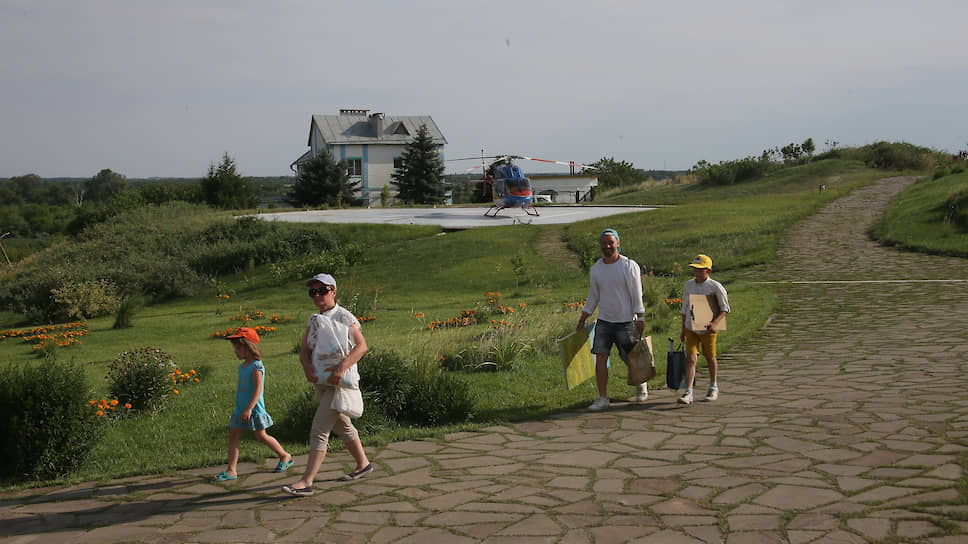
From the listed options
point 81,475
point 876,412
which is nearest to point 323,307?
point 81,475

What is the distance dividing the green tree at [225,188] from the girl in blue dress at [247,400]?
4734cm

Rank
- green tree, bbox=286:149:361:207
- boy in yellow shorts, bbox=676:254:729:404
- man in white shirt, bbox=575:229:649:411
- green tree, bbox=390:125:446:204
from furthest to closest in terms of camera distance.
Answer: green tree, bbox=390:125:446:204 < green tree, bbox=286:149:361:207 < boy in yellow shorts, bbox=676:254:729:404 < man in white shirt, bbox=575:229:649:411

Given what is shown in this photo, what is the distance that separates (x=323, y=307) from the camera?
5.77m

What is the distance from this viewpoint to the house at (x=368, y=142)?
70750mm

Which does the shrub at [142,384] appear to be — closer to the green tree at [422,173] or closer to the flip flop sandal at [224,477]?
the flip flop sandal at [224,477]

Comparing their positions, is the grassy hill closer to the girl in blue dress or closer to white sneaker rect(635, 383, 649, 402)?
white sneaker rect(635, 383, 649, 402)

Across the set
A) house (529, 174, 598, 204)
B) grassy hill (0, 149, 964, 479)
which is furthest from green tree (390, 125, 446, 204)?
house (529, 174, 598, 204)

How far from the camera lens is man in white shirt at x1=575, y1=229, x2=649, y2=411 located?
7.80m

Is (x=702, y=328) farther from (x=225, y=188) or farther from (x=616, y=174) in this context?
(x=616, y=174)

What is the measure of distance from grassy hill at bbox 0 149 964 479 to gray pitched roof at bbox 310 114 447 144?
105ft

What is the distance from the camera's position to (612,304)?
7.89m

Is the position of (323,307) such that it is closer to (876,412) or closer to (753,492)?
(753,492)

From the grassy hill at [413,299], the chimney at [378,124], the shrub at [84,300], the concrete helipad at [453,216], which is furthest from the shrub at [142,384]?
the chimney at [378,124]

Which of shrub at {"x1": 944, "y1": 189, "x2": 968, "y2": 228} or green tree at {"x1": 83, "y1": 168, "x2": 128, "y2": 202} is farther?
green tree at {"x1": 83, "y1": 168, "x2": 128, "y2": 202}
